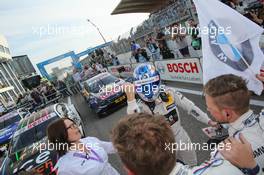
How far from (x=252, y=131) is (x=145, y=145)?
2.90ft

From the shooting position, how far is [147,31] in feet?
69.5

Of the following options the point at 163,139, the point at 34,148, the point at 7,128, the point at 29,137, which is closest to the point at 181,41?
the point at 29,137

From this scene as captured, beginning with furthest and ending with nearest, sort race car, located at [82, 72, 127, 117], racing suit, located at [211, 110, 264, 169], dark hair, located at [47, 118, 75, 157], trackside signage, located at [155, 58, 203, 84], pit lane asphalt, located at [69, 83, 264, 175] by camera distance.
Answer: race car, located at [82, 72, 127, 117], trackside signage, located at [155, 58, 203, 84], pit lane asphalt, located at [69, 83, 264, 175], dark hair, located at [47, 118, 75, 157], racing suit, located at [211, 110, 264, 169]

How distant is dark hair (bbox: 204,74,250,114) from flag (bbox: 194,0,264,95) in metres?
0.95

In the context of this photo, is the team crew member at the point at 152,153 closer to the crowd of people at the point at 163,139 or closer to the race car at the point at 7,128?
the crowd of people at the point at 163,139

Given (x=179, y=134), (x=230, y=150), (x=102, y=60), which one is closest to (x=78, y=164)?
(x=179, y=134)

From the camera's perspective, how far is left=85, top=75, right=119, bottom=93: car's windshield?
12.0m

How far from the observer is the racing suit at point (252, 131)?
184 cm

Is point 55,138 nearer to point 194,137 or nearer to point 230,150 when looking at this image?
point 230,150


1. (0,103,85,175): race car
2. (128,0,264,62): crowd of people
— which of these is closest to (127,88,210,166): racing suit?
(0,103,85,175): race car

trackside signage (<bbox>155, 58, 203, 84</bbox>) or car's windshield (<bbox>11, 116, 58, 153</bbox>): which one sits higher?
car's windshield (<bbox>11, 116, 58, 153</bbox>)

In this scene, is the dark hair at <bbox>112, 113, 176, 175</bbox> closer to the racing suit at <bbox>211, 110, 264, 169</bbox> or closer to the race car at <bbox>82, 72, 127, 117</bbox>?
the racing suit at <bbox>211, 110, 264, 169</bbox>

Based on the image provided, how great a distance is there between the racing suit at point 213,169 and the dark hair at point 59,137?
175cm

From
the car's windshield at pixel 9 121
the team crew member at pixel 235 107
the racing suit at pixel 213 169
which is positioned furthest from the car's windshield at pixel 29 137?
the car's windshield at pixel 9 121
